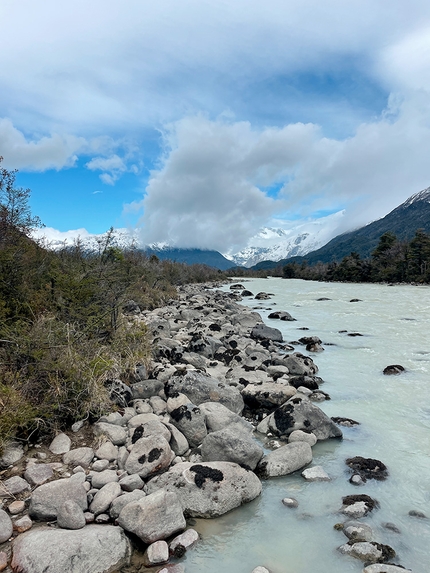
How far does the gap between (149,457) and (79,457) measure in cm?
103

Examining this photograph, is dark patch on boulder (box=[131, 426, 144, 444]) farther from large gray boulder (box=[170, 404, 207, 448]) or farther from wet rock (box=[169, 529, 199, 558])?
wet rock (box=[169, 529, 199, 558])

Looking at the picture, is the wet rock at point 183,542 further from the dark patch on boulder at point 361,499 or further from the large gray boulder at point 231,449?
the dark patch on boulder at point 361,499

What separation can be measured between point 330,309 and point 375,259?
165 ft

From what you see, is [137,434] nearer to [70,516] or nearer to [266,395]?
[70,516]

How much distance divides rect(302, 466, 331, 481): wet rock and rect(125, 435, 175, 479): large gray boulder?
2.04m

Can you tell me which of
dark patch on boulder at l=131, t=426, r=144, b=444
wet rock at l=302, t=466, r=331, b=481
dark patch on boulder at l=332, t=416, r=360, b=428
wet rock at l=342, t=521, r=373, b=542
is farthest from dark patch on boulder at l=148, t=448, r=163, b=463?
dark patch on boulder at l=332, t=416, r=360, b=428

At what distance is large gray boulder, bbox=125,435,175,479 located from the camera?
16.7 feet

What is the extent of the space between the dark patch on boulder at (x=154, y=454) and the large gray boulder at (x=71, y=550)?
127cm

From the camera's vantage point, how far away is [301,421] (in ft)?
22.7

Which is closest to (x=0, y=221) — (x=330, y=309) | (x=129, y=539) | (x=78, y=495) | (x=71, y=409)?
(x=71, y=409)

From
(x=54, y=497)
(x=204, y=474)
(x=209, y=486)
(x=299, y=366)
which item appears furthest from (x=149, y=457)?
(x=299, y=366)

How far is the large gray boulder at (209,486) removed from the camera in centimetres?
459

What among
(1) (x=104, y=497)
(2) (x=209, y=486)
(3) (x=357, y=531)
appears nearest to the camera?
(3) (x=357, y=531)

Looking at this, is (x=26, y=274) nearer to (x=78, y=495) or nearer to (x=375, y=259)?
(x=78, y=495)
